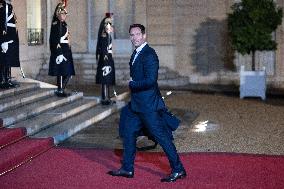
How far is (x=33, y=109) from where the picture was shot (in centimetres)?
980

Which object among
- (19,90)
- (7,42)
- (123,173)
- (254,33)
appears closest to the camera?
(123,173)

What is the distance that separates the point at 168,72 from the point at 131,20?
6.73 ft

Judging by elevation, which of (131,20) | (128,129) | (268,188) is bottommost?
(268,188)

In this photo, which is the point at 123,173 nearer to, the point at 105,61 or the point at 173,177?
the point at 173,177

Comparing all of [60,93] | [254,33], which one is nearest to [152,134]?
[60,93]

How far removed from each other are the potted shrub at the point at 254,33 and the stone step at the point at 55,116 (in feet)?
14.6

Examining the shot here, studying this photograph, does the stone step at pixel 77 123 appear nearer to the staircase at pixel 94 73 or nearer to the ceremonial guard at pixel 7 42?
the ceremonial guard at pixel 7 42

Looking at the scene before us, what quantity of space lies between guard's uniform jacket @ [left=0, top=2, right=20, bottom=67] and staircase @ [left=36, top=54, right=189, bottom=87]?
6044mm

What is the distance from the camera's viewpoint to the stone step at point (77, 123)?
8992 mm

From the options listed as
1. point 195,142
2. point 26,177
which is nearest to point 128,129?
point 26,177

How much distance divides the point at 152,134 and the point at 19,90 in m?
4.82

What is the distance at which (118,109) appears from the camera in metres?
12.1

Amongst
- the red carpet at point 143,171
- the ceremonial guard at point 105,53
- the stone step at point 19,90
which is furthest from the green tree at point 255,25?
the red carpet at point 143,171

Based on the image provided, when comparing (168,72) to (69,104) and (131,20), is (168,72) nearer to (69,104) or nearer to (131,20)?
(131,20)
